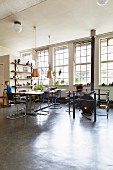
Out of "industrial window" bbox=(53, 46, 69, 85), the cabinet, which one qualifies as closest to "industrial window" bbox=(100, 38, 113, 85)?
"industrial window" bbox=(53, 46, 69, 85)

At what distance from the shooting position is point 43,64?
32.3 feet

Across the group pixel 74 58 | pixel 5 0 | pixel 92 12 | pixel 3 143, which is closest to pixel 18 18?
pixel 5 0

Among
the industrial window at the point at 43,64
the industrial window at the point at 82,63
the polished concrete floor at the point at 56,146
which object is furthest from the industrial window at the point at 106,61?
the polished concrete floor at the point at 56,146

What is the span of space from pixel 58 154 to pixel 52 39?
6.67 metres

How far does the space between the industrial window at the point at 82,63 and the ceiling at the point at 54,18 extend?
718 millimetres

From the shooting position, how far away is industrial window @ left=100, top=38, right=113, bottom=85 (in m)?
7.58

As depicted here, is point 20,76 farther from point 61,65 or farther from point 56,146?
point 56,146

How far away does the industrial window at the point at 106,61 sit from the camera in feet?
24.9

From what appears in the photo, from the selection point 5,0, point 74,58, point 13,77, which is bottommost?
point 13,77

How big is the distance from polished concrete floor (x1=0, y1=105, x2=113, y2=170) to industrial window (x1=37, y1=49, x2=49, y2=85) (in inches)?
228

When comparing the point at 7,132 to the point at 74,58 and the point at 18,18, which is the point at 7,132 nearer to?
the point at 18,18

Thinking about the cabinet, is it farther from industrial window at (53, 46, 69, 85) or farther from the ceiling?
industrial window at (53, 46, 69, 85)

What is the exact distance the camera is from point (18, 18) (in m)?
5.66

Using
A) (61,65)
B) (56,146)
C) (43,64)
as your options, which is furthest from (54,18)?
(56,146)
